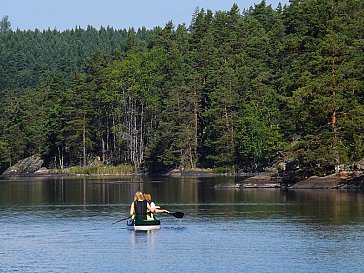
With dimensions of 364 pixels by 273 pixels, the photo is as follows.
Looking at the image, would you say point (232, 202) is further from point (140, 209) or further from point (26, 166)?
point (26, 166)

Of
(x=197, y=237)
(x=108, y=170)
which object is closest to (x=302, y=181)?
(x=197, y=237)

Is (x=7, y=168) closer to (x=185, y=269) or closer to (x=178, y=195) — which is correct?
(x=178, y=195)

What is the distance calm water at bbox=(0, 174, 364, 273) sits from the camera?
2980cm

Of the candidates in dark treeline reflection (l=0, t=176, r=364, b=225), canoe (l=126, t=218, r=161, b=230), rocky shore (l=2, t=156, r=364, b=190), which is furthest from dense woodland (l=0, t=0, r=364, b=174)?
canoe (l=126, t=218, r=161, b=230)

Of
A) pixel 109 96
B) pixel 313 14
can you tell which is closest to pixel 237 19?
pixel 109 96

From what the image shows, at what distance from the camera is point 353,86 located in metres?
72.6

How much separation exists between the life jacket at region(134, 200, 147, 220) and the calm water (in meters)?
1.15

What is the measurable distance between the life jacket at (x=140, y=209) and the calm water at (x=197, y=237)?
1.15 metres

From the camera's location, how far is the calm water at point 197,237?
2980 cm

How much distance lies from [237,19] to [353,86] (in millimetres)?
94187

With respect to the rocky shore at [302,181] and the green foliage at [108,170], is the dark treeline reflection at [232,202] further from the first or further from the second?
the green foliage at [108,170]

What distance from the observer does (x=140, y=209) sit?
40.5 meters

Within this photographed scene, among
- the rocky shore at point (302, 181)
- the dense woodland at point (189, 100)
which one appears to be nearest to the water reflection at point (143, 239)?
the rocky shore at point (302, 181)

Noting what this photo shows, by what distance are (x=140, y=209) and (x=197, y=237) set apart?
417cm
